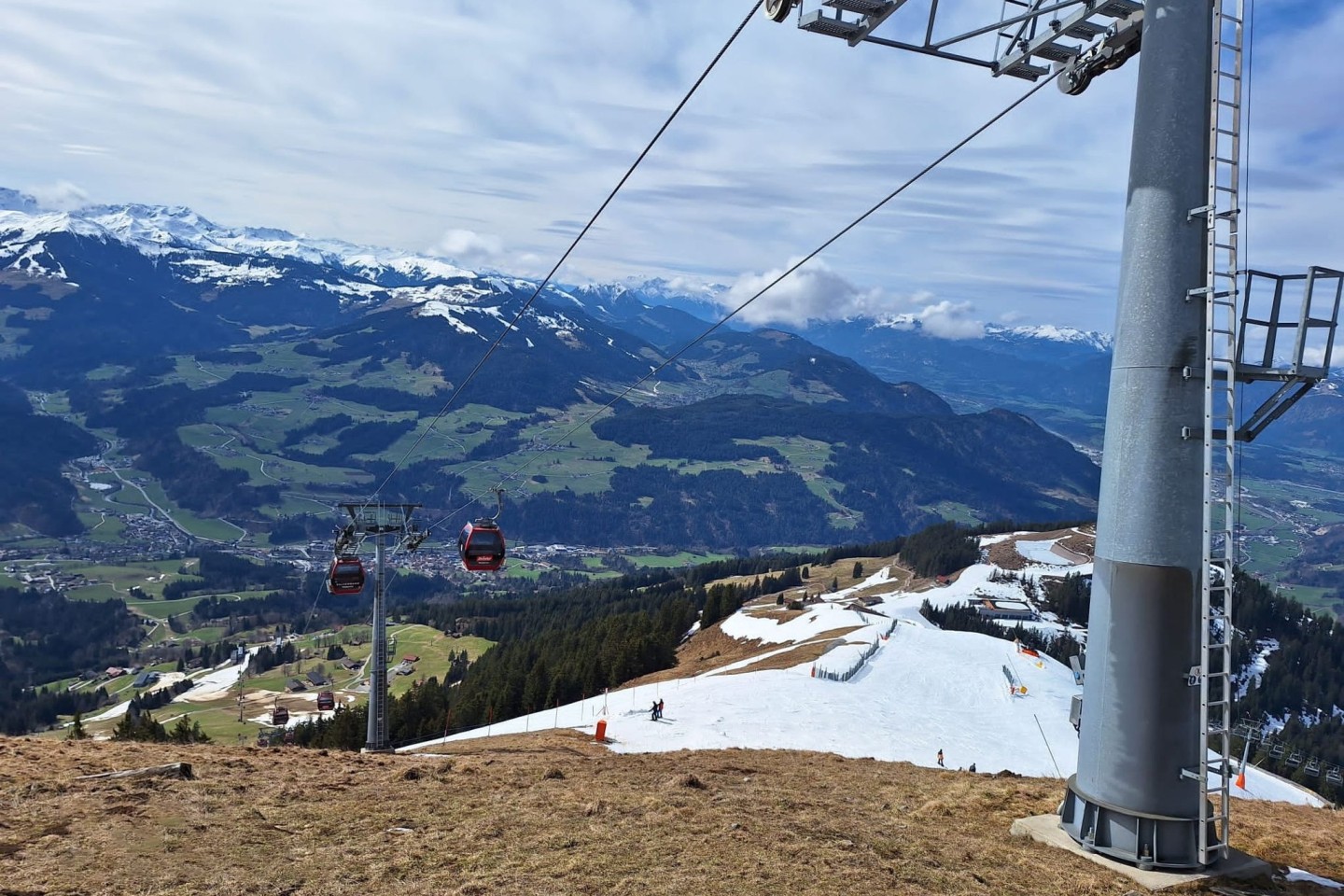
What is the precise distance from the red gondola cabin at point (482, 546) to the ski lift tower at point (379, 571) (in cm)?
193

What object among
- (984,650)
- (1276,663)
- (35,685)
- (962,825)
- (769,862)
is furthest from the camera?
(35,685)

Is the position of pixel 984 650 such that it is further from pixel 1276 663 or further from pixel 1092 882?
pixel 1276 663

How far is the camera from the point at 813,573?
164 m

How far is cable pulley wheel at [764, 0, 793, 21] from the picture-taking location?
10.3 meters

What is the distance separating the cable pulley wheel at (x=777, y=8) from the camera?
10.3m

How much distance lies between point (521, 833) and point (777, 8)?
11.7m

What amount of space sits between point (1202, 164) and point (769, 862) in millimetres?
10410

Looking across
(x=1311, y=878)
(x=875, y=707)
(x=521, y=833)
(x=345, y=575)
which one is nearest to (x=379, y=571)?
(x=345, y=575)

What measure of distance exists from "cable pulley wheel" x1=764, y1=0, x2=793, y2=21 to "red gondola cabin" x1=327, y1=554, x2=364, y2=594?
29767 mm

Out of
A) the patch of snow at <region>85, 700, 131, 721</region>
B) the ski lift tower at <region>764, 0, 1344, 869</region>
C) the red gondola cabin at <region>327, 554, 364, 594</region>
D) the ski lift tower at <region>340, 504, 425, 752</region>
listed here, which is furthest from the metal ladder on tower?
the patch of snow at <region>85, 700, 131, 721</region>

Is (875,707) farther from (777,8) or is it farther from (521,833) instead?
(777,8)

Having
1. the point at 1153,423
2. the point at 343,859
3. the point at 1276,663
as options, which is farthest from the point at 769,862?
the point at 1276,663

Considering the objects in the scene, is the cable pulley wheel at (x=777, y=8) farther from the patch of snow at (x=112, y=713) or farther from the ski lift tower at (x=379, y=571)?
the patch of snow at (x=112, y=713)

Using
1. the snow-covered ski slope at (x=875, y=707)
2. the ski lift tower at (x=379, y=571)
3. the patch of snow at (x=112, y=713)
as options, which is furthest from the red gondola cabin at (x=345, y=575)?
the patch of snow at (x=112, y=713)
